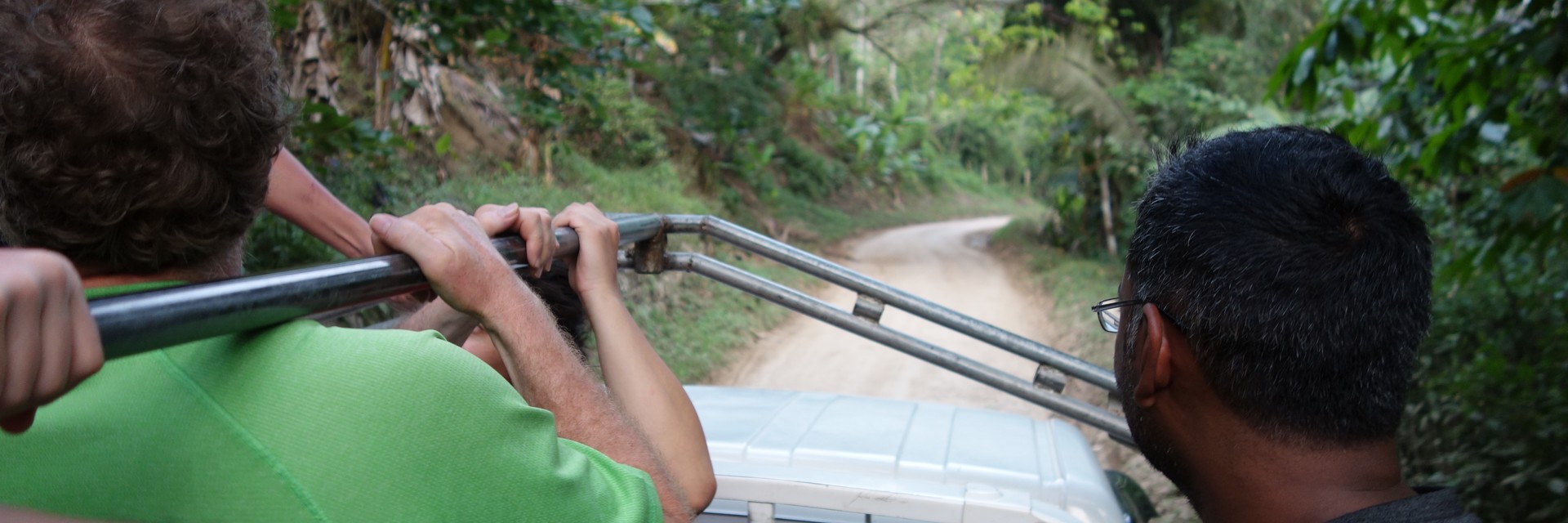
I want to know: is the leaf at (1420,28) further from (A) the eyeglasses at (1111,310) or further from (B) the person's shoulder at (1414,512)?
(B) the person's shoulder at (1414,512)

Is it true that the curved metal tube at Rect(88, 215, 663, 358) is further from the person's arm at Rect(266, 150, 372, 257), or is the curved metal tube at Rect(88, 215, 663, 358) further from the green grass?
the green grass

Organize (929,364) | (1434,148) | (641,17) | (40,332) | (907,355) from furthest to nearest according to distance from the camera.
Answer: (907,355), (929,364), (641,17), (1434,148), (40,332)

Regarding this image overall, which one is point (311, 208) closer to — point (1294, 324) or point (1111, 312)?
point (1111, 312)

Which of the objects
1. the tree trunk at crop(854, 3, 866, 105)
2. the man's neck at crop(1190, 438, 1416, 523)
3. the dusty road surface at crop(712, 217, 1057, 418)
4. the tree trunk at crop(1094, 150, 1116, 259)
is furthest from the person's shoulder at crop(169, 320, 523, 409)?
the tree trunk at crop(854, 3, 866, 105)

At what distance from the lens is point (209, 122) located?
905 millimetres

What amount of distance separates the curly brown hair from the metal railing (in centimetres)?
14

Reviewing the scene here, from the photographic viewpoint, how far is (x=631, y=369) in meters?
1.48

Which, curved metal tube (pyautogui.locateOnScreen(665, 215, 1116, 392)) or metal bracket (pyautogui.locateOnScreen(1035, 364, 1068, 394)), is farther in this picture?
metal bracket (pyautogui.locateOnScreen(1035, 364, 1068, 394))

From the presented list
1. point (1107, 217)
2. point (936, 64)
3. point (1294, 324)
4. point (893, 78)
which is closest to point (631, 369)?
point (1294, 324)

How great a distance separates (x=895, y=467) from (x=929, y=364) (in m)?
5.11

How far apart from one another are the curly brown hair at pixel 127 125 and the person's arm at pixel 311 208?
41.3 inches

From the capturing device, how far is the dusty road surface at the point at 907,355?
8.48 m

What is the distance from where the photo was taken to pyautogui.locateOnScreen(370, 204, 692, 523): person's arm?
1175 millimetres

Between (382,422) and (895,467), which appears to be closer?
(382,422)
